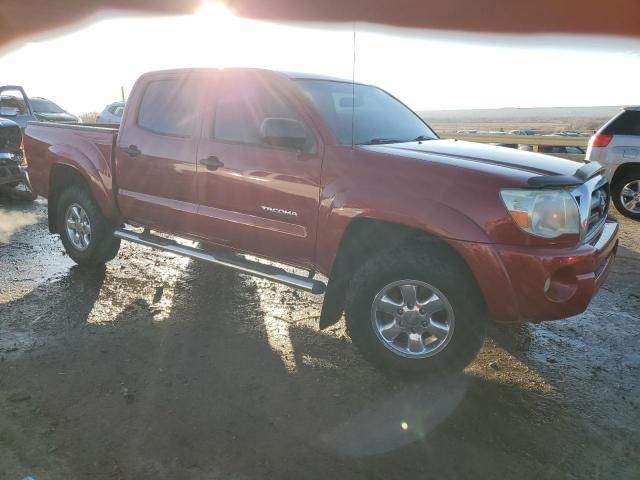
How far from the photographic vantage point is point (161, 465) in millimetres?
2328

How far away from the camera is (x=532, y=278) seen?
8.89 ft

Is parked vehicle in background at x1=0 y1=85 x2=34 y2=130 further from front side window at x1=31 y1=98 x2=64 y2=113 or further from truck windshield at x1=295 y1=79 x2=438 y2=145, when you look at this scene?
truck windshield at x1=295 y1=79 x2=438 y2=145

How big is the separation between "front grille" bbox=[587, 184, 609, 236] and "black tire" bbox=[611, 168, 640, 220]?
4.81 m

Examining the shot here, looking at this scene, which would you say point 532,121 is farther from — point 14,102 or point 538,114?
point 14,102

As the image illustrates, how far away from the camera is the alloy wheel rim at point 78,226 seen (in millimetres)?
5020

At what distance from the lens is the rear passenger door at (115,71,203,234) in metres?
4.07

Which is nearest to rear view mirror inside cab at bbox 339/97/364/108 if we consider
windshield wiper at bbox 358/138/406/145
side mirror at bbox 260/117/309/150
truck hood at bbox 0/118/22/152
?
windshield wiper at bbox 358/138/406/145

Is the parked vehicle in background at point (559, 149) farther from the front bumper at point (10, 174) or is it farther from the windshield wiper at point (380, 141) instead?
the front bumper at point (10, 174)

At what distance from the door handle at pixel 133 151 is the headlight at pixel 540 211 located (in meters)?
3.08

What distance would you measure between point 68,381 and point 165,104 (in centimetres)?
243

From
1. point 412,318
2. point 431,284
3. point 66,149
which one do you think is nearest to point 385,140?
point 431,284

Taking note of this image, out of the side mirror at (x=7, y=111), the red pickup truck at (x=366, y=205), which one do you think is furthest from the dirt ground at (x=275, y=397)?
the side mirror at (x=7, y=111)

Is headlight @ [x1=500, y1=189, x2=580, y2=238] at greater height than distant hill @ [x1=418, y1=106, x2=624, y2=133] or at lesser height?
lesser

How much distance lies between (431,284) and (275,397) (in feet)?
3.65
